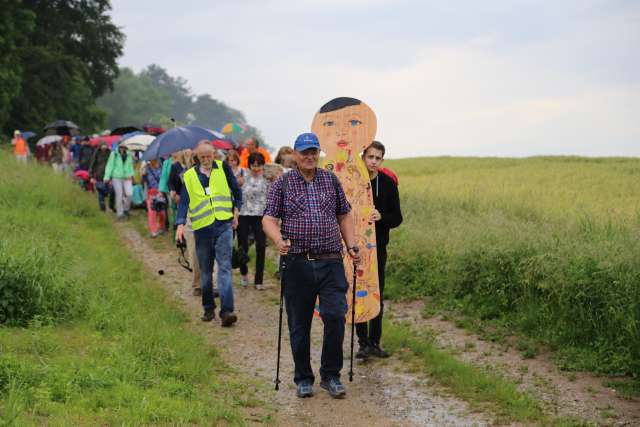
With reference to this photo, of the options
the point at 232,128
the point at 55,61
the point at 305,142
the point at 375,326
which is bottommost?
the point at 375,326

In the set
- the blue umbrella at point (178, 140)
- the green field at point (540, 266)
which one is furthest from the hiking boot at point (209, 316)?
the blue umbrella at point (178, 140)

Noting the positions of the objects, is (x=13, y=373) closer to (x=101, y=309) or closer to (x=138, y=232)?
(x=101, y=309)

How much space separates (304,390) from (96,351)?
1883mm

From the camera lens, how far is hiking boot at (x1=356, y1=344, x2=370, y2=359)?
792cm

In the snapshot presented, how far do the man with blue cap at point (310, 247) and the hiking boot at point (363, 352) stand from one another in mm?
1244

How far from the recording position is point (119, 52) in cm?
5053

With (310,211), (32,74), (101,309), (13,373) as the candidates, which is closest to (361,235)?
(310,211)

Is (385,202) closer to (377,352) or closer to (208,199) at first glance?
(377,352)

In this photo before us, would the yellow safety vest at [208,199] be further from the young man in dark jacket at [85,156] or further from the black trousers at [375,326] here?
the young man in dark jacket at [85,156]

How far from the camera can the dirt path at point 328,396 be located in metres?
6.14

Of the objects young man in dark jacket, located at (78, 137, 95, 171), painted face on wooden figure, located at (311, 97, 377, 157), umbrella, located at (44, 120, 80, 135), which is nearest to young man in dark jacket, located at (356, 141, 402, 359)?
painted face on wooden figure, located at (311, 97, 377, 157)

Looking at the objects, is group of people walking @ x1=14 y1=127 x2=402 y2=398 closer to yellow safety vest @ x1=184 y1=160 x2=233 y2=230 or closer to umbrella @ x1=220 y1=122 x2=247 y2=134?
yellow safety vest @ x1=184 y1=160 x2=233 y2=230

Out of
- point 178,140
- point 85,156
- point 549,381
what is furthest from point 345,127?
point 85,156

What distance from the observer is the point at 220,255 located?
364 inches
